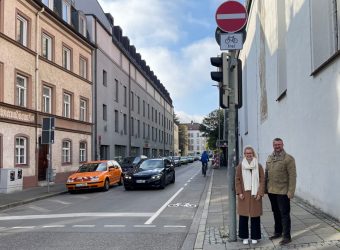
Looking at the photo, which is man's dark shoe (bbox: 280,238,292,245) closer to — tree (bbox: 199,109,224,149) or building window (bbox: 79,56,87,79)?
building window (bbox: 79,56,87,79)

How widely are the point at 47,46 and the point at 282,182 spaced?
22.3 m

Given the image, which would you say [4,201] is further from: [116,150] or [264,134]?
[116,150]

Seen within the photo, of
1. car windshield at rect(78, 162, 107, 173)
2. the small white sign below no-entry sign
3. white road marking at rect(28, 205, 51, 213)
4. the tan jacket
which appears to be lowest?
white road marking at rect(28, 205, 51, 213)

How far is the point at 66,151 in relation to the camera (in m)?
29.2

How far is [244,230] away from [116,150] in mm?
36414

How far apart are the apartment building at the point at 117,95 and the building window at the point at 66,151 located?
3720 millimetres

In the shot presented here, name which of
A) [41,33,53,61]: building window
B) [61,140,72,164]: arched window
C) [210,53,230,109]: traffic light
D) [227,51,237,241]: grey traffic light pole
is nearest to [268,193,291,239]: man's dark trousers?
[227,51,237,241]: grey traffic light pole

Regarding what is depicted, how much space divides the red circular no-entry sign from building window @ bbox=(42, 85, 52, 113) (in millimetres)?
19843

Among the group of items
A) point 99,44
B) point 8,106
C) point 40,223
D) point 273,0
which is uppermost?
point 99,44

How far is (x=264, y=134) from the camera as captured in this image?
894 inches

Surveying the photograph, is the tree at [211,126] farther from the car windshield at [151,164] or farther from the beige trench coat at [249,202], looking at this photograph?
the beige trench coat at [249,202]

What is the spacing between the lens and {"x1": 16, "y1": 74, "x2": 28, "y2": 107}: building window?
22870 mm

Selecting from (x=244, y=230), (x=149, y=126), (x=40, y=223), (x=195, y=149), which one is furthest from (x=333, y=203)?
(x=195, y=149)

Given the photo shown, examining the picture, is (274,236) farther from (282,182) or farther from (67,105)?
(67,105)
